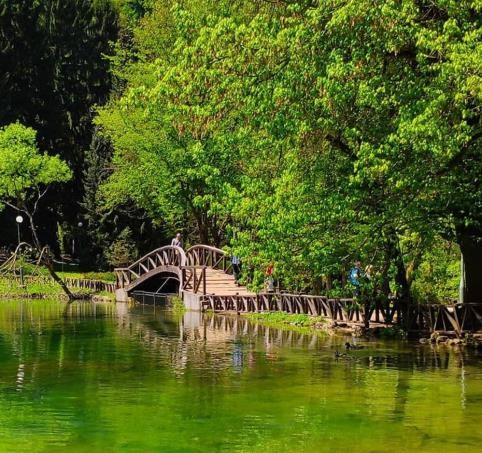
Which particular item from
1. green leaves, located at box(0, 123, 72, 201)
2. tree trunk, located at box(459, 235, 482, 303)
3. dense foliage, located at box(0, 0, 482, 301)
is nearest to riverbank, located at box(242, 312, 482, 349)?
tree trunk, located at box(459, 235, 482, 303)

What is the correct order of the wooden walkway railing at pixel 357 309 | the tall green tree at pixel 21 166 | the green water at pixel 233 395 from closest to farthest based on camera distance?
the green water at pixel 233 395
the wooden walkway railing at pixel 357 309
the tall green tree at pixel 21 166

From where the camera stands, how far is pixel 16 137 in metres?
48.9

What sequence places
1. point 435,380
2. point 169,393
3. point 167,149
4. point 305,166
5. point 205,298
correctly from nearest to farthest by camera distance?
point 169,393 < point 435,380 < point 305,166 < point 205,298 < point 167,149

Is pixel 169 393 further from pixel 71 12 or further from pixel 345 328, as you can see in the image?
pixel 71 12

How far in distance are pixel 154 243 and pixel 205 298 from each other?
811 inches

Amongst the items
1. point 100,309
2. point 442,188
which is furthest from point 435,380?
point 100,309

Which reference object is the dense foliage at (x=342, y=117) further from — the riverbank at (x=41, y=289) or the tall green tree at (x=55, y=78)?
the tall green tree at (x=55, y=78)

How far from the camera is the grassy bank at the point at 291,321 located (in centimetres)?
2686

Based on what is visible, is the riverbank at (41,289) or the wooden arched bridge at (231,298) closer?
the wooden arched bridge at (231,298)

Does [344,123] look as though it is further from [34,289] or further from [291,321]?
[34,289]

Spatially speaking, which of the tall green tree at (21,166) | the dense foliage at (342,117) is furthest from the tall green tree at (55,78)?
the dense foliage at (342,117)

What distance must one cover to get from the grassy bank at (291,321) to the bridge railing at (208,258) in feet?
26.4

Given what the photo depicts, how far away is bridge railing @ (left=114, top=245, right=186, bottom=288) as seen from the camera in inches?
1639

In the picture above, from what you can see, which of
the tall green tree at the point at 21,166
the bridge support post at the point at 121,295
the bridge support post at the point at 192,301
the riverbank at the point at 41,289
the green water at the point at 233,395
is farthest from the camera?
the tall green tree at the point at 21,166
